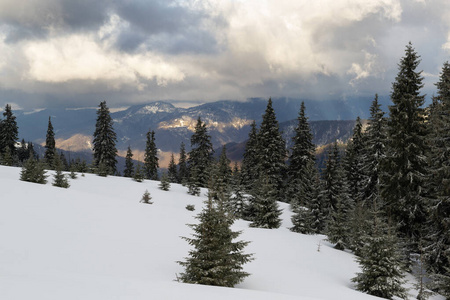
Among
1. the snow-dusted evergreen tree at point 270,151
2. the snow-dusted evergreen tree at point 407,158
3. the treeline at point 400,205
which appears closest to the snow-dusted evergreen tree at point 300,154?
the snow-dusted evergreen tree at point 270,151

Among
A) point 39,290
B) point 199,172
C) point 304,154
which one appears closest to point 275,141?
point 304,154

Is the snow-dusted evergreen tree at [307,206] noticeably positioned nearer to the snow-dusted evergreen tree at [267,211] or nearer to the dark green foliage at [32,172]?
the snow-dusted evergreen tree at [267,211]

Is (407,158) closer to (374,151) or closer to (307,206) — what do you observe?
(374,151)

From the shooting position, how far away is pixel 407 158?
758 inches

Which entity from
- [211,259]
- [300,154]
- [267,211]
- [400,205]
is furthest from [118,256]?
[300,154]

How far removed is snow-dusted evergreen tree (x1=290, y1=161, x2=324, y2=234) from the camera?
2231 cm

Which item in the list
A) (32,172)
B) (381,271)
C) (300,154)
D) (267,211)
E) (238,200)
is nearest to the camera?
(381,271)

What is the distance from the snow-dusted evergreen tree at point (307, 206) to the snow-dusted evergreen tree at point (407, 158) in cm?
606

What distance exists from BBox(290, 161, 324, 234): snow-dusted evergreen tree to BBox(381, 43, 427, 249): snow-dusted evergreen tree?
6.06 meters

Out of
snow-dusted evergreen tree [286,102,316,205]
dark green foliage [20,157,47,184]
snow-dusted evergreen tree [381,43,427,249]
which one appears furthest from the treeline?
snow-dusted evergreen tree [286,102,316,205]

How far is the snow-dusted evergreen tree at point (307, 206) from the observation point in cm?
Answer: 2231

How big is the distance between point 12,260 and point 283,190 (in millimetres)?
41184

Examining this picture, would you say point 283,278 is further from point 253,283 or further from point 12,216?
point 12,216

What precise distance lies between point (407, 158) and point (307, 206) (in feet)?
50.9
